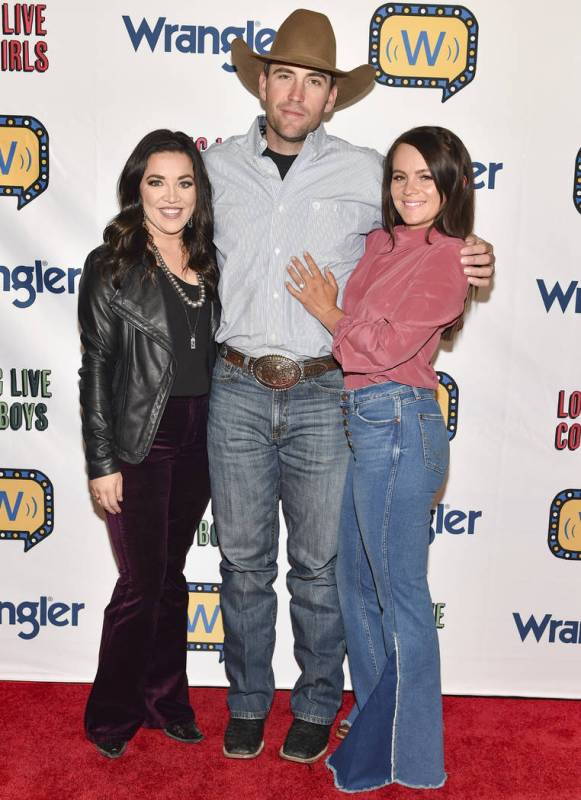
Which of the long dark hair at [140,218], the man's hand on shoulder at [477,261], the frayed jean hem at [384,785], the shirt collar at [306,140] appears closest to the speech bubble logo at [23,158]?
the long dark hair at [140,218]

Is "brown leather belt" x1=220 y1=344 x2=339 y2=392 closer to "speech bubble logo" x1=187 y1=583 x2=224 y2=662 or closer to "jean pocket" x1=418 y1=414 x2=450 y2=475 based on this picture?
"jean pocket" x1=418 y1=414 x2=450 y2=475

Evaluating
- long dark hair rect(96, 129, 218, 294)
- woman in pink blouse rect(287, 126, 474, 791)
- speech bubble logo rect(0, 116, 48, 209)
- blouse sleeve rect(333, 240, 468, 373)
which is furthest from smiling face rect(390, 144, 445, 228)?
speech bubble logo rect(0, 116, 48, 209)

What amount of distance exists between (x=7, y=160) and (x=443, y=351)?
1.53 m

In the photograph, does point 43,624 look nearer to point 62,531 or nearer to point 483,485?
point 62,531

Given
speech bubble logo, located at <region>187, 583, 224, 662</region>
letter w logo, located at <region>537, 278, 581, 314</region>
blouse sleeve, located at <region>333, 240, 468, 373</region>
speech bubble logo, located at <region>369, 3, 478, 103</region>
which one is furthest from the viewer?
speech bubble logo, located at <region>187, 583, 224, 662</region>

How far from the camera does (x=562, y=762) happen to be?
2477mm

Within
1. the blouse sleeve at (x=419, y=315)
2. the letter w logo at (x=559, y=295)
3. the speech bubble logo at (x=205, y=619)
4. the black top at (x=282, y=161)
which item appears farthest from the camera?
the speech bubble logo at (x=205, y=619)

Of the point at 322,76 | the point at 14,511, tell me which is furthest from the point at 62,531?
the point at 322,76

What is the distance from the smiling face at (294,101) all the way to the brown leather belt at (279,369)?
1.98 feet

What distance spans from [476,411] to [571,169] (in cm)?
83

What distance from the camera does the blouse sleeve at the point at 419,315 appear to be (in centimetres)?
202

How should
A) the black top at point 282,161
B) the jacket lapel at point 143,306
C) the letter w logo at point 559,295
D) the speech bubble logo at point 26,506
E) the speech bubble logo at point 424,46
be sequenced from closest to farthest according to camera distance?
the jacket lapel at point 143,306
the black top at point 282,161
the speech bubble logo at point 424,46
the letter w logo at point 559,295
the speech bubble logo at point 26,506

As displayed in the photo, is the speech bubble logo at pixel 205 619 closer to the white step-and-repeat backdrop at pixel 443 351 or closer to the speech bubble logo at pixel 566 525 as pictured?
the white step-and-repeat backdrop at pixel 443 351

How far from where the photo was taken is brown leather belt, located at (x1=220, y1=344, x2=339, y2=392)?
2258 mm
